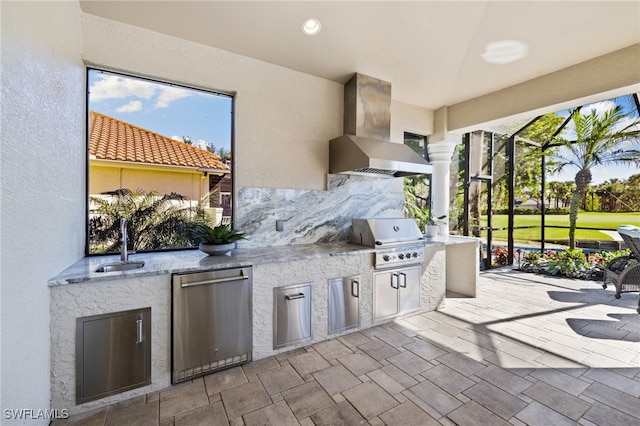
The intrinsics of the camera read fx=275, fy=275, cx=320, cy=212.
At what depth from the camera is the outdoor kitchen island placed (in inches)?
69.4

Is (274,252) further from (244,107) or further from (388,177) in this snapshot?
(388,177)

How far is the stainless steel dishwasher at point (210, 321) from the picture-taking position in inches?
82.6

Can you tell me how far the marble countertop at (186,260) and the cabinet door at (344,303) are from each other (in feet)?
1.07

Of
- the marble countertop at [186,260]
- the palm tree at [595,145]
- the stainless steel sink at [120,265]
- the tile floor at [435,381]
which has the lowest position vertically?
the tile floor at [435,381]

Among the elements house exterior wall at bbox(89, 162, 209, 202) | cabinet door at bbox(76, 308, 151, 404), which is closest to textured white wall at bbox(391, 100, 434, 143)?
house exterior wall at bbox(89, 162, 209, 202)

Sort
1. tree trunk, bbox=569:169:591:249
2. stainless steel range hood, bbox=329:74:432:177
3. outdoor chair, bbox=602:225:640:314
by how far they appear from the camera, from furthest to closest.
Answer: tree trunk, bbox=569:169:591:249 < outdoor chair, bbox=602:225:640:314 < stainless steel range hood, bbox=329:74:432:177

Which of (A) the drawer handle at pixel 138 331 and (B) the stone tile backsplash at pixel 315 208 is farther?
(B) the stone tile backsplash at pixel 315 208

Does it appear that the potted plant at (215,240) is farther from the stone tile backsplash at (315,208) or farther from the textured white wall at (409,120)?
the textured white wall at (409,120)

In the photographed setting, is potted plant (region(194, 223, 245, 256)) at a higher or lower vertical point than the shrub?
higher

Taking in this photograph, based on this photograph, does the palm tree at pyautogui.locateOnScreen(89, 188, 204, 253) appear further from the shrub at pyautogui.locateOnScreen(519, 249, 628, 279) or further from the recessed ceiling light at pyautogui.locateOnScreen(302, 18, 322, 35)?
the shrub at pyautogui.locateOnScreen(519, 249, 628, 279)

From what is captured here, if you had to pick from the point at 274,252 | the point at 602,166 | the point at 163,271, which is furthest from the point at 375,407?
the point at 602,166

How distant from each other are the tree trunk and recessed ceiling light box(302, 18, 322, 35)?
5.92 m

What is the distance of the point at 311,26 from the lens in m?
2.71

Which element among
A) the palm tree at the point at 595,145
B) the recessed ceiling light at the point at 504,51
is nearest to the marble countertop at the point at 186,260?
the recessed ceiling light at the point at 504,51
